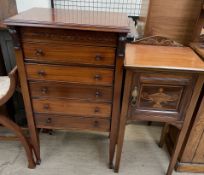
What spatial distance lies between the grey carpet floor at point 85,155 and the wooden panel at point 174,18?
0.99 m

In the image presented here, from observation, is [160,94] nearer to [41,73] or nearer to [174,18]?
[174,18]

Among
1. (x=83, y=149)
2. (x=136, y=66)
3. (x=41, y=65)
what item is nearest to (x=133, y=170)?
(x=83, y=149)

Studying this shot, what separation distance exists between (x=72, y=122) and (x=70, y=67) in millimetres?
434

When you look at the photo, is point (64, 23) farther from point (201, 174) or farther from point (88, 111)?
point (201, 174)

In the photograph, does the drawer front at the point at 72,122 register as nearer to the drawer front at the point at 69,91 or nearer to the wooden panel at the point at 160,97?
the drawer front at the point at 69,91

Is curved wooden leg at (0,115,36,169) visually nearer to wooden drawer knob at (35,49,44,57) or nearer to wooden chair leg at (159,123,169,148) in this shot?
wooden drawer knob at (35,49,44,57)

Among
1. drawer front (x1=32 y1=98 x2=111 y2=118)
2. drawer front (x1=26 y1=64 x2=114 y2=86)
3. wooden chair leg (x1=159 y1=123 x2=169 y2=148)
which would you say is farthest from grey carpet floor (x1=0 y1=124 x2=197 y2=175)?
drawer front (x1=26 y1=64 x2=114 y2=86)

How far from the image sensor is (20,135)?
136 cm

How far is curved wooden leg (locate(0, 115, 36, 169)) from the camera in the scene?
51.1 inches

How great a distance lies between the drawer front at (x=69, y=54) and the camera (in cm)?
102

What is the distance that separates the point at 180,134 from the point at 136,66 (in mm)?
619

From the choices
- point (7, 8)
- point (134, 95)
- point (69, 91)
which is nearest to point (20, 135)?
point (69, 91)

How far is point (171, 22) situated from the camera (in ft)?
4.47

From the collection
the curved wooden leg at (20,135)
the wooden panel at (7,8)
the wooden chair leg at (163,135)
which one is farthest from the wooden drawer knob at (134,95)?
the wooden panel at (7,8)
